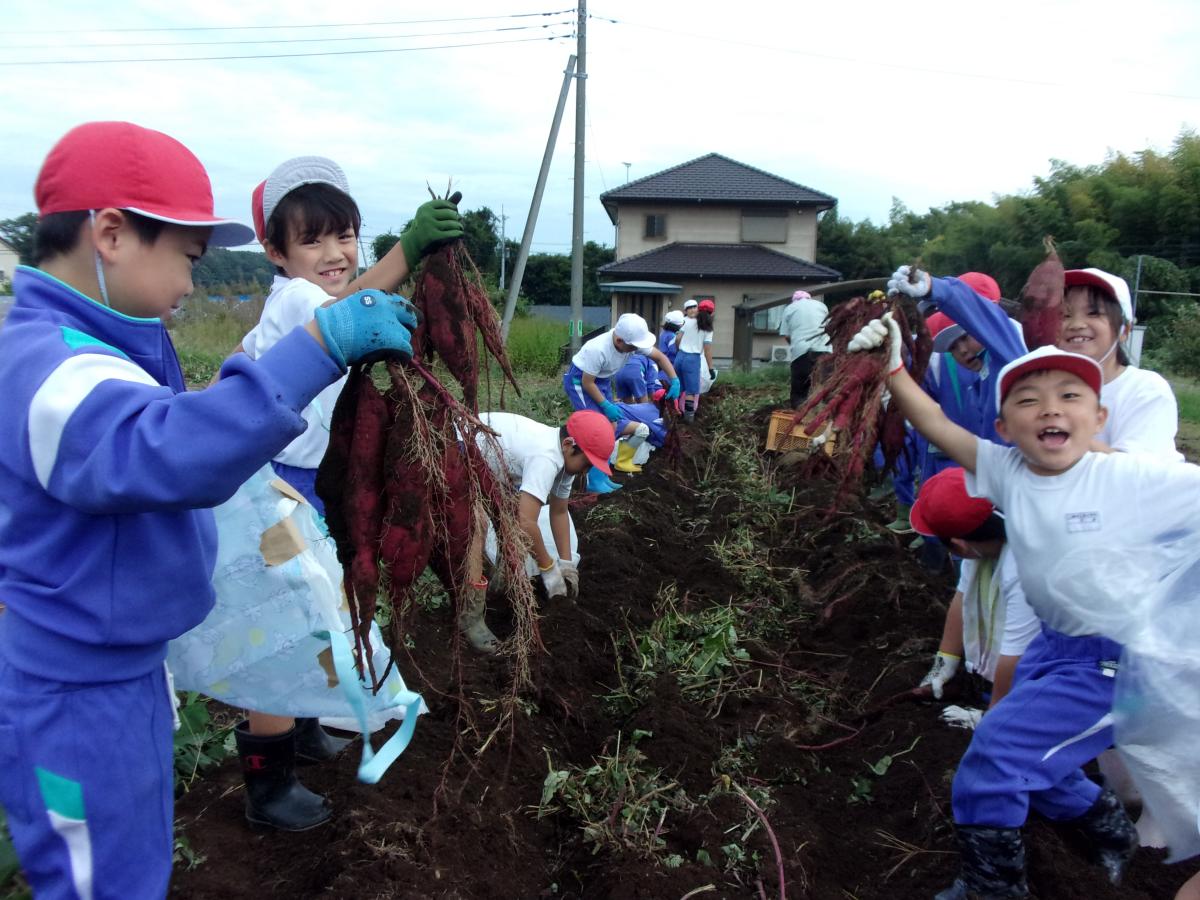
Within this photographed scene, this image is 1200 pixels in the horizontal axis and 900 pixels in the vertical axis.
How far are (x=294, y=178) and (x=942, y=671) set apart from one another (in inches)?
125

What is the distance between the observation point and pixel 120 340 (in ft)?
4.98

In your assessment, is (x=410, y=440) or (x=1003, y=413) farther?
(x=1003, y=413)

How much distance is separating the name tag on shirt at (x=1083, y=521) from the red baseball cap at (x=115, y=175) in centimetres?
219

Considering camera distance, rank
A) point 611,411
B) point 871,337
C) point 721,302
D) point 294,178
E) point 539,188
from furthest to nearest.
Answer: point 721,302 < point 539,188 < point 611,411 < point 871,337 < point 294,178

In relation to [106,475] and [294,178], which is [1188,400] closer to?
[294,178]

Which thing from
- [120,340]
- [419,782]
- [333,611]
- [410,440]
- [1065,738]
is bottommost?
[419,782]

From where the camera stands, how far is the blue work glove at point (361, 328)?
4.60 ft

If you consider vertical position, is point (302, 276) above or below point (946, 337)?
above

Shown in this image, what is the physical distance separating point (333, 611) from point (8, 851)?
90 cm

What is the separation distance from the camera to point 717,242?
1227 inches

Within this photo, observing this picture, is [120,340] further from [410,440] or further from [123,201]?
[410,440]

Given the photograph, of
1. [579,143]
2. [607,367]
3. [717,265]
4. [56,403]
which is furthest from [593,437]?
[717,265]

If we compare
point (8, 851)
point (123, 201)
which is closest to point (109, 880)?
point (8, 851)

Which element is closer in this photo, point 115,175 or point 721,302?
point 115,175
